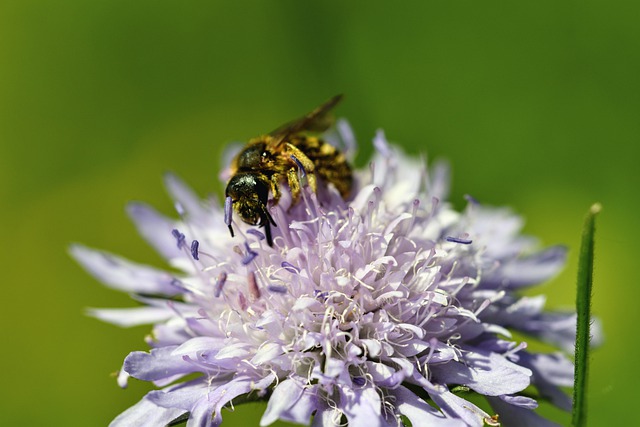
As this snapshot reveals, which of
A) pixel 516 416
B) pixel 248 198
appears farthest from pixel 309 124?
pixel 516 416

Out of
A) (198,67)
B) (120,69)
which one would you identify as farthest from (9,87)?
(198,67)

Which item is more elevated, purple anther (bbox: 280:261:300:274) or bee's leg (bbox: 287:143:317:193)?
bee's leg (bbox: 287:143:317:193)

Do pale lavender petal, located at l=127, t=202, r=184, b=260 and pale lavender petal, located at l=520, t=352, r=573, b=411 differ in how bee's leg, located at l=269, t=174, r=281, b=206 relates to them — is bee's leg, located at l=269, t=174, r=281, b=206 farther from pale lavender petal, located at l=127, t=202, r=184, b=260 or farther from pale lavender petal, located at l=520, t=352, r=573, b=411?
pale lavender petal, located at l=520, t=352, r=573, b=411

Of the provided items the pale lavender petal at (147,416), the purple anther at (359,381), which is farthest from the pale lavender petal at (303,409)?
the pale lavender petal at (147,416)

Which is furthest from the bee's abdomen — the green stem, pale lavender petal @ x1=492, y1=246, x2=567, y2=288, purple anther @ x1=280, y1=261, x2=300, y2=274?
the green stem

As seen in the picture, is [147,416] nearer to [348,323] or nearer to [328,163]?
[348,323]
